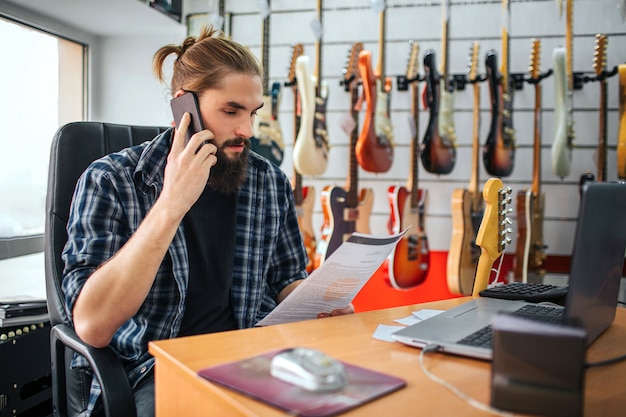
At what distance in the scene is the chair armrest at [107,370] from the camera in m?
1.02

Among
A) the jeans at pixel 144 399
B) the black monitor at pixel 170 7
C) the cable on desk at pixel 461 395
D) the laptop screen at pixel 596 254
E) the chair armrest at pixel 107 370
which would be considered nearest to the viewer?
the cable on desk at pixel 461 395

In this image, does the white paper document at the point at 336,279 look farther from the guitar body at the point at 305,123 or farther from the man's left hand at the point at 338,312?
the guitar body at the point at 305,123

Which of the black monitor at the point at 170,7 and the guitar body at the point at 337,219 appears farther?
the guitar body at the point at 337,219

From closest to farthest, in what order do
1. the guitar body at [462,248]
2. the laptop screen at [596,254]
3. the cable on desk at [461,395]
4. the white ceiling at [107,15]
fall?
the cable on desk at [461,395] → the laptop screen at [596,254] → the white ceiling at [107,15] → the guitar body at [462,248]

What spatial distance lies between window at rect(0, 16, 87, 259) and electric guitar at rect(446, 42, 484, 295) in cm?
180

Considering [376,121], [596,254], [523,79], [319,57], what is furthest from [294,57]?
[596,254]

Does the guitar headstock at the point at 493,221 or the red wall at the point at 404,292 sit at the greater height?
the guitar headstock at the point at 493,221

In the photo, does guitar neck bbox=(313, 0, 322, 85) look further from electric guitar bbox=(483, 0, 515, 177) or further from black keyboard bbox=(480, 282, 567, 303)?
black keyboard bbox=(480, 282, 567, 303)

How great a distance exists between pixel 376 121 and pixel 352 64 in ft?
1.14

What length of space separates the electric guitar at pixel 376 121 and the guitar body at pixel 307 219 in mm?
336

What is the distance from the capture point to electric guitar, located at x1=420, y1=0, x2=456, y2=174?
283 centimetres

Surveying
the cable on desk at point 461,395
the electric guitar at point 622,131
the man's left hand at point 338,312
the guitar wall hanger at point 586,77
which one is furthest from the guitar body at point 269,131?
the cable on desk at point 461,395

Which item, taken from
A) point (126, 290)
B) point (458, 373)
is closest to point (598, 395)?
point (458, 373)

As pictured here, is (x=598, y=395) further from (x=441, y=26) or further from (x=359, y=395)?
(x=441, y=26)
